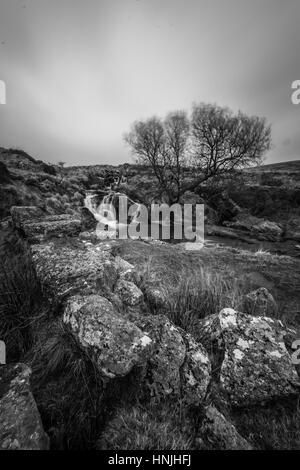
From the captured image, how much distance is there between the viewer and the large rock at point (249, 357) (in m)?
1.71

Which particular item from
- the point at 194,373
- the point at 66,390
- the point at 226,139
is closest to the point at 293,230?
the point at 226,139

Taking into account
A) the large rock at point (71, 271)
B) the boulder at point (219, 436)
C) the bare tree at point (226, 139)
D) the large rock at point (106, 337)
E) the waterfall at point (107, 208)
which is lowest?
the boulder at point (219, 436)

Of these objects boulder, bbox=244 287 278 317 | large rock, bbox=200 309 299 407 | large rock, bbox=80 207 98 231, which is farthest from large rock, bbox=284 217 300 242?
large rock, bbox=200 309 299 407

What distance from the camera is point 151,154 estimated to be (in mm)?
21312

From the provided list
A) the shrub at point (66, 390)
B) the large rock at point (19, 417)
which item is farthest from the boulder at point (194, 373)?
the large rock at point (19, 417)

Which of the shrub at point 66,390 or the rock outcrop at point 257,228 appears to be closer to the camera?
the shrub at point 66,390

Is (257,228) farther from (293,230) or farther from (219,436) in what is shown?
(219,436)

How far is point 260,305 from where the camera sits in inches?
111

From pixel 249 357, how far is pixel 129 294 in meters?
1.44

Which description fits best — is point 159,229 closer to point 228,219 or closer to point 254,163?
point 228,219

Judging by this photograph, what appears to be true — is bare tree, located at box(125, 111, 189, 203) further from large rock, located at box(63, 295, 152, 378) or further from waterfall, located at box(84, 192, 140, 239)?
large rock, located at box(63, 295, 152, 378)

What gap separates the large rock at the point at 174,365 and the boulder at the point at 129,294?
0.45 metres

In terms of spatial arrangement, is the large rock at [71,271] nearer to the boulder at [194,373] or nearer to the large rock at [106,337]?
the large rock at [106,337]
